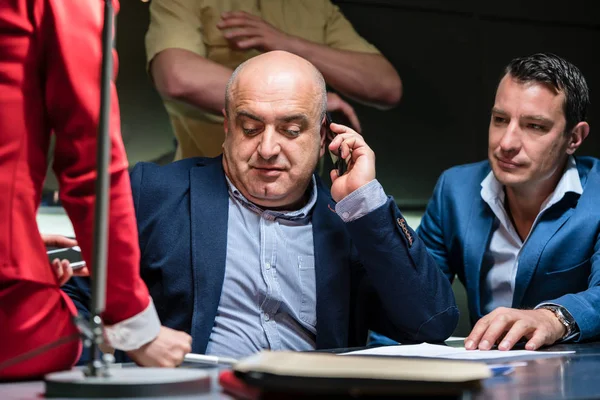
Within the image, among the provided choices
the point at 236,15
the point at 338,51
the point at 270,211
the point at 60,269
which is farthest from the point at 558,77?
the point at 60,269

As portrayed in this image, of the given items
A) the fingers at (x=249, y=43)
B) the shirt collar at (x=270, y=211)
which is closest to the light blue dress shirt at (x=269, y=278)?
the shirt collar at (x=270, y=211)

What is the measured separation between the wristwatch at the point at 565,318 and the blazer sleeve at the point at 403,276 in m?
0.23

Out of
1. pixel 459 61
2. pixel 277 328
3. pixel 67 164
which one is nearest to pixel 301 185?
pixel 277 328

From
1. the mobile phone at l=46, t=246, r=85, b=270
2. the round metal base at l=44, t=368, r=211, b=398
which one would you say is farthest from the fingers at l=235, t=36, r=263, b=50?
the round metal base at l=44, t=368, r=211, b=398

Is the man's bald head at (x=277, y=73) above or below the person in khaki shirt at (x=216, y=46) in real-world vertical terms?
below

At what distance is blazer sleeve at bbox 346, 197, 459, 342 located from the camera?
195 cm

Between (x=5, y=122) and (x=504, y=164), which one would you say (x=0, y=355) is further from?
(x=504, y=164)

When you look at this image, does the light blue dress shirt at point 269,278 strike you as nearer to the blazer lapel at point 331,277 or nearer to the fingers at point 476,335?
the blazer lapel at point 331,277

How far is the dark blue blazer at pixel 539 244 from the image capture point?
2447 millimetres

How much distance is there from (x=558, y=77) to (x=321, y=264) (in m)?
1.00

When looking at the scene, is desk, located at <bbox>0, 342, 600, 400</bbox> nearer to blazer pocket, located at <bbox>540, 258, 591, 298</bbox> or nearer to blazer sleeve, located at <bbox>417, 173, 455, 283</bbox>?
blazer pocket, located at <bbox>540, 258, 591, 298</bbox>

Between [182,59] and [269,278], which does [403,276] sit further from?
[182,59]

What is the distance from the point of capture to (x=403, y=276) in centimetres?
197

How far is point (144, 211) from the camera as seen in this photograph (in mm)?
2033
